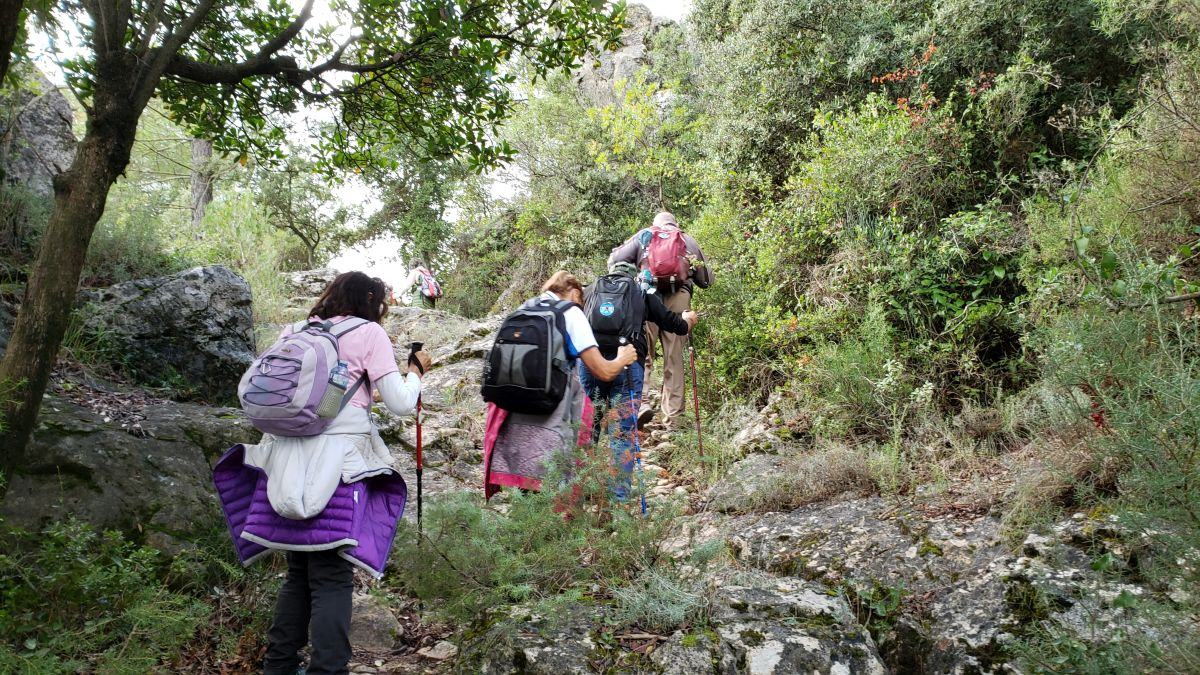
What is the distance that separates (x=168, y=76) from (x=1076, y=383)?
18.5 ft

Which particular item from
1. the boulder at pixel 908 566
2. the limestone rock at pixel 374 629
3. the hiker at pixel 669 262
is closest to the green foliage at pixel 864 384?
the boulder at pixel 908 566

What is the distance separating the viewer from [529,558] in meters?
3.17

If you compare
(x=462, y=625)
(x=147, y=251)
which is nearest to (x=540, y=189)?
(x=147, y=251)

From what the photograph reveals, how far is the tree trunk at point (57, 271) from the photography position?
322 centimetres

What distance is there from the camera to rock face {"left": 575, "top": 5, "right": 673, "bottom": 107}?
16141 mm

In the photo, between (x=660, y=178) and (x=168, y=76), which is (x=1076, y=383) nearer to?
(x=168, y=76)

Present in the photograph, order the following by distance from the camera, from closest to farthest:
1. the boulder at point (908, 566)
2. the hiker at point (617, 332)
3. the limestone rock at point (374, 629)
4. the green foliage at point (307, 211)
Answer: the boulder at point (908, 566), the limestone rock at point (374, 629), the hiker at point (617, 332), the green foliage at point (307, 211)

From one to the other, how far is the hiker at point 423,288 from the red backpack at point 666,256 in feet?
33.8

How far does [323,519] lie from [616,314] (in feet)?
8.90

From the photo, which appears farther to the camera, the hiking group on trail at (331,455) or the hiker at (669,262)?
the hiker at (669,262)

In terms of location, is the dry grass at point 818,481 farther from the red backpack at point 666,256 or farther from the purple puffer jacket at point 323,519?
the purple puffer jacket at point 323,519

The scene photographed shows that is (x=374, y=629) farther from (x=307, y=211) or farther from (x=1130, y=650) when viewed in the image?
(x=307, y=211)

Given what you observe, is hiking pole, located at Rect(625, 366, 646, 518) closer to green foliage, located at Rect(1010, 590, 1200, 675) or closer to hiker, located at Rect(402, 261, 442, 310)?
green foliage, located at Rect(1010, 590, 1200, 675)

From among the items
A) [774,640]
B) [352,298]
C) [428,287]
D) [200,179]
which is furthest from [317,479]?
[428,287]
